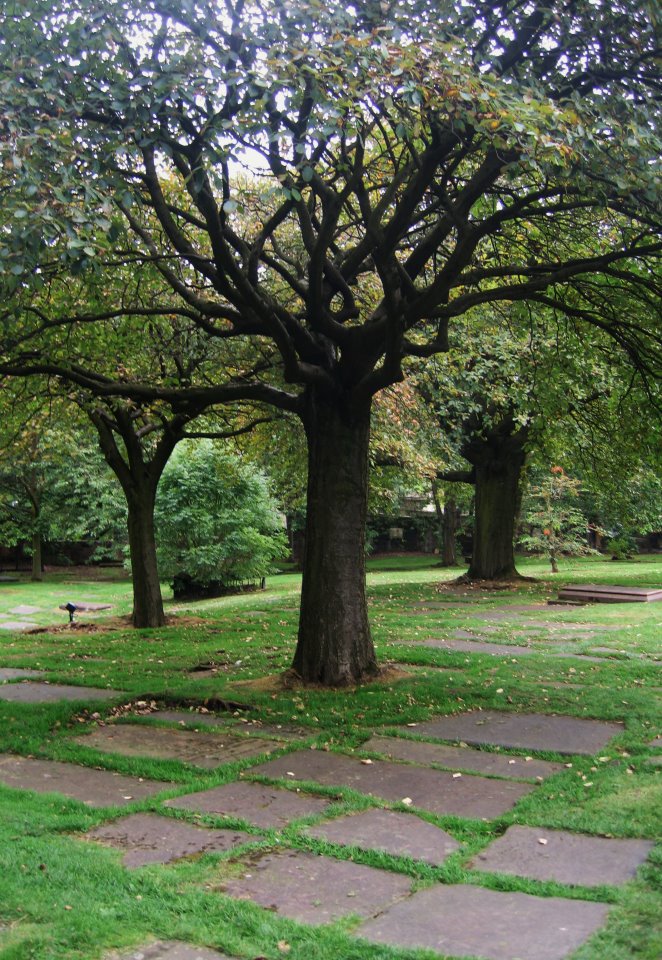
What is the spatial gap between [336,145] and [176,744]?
7.17 metres

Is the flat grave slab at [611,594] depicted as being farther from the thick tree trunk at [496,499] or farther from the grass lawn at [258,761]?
the thick tree trunk at [496,499]

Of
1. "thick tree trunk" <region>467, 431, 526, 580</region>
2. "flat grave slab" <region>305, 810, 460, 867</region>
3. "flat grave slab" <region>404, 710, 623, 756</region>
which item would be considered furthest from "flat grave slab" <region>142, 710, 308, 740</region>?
"thick tree trunk" <region>467, 431, 526, 580</region>

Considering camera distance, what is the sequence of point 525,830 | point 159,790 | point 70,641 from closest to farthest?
point 525,830 < point 159,790 < point 70,641

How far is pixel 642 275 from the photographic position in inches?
380

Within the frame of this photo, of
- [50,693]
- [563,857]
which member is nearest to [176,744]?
[50,693]

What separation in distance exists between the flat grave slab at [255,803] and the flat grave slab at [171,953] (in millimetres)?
1490

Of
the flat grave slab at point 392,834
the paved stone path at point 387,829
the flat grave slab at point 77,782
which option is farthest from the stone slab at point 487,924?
the flat grave slab at point 77,782

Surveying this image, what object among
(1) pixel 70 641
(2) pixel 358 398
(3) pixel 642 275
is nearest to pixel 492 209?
(3) pixel 642 275

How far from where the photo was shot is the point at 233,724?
7406mm

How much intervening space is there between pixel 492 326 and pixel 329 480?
7.12m

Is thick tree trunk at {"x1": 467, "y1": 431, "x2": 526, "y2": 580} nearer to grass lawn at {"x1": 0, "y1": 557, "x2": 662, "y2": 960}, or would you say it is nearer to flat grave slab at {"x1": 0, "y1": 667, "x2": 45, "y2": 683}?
grass lawn at {"x1": 0, "y1": 557, "x2": 662, "y2": 960}

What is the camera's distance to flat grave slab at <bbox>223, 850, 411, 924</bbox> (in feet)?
12.1

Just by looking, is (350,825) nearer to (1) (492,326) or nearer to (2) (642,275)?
(2) (642,275)

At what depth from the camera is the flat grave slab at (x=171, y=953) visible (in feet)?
10.6
